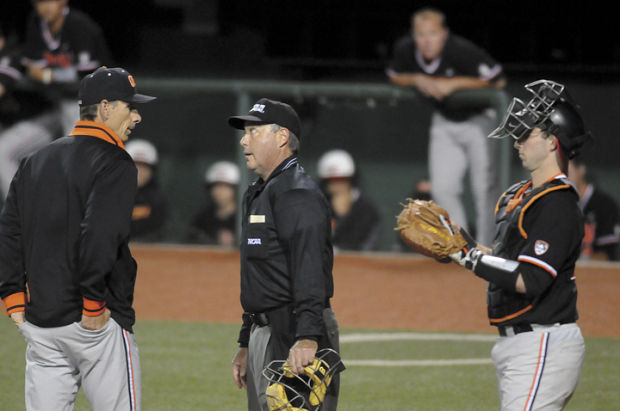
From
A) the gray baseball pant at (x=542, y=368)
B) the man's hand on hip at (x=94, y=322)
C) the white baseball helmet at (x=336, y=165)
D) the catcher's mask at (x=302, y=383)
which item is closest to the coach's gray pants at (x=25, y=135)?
the white baseball helmet at (x=336, y=165)

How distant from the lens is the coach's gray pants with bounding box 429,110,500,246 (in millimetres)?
9219

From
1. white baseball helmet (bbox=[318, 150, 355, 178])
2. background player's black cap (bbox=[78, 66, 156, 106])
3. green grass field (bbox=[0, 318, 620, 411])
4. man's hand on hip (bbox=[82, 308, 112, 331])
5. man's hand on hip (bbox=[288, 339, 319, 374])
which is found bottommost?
green grass field (bbox=[0, 318, 620, 411])

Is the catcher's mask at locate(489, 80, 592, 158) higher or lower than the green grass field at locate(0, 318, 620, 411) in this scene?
higher

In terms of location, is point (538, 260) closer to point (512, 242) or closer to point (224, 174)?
point (512, 242)

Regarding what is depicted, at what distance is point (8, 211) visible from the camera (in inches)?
143

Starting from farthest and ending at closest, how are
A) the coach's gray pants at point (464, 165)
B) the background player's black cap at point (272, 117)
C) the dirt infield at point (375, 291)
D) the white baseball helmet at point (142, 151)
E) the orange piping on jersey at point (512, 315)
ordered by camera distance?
the white baseball helmet at point (142, 151) → the coach's gray pants at point (464, 165) → the dirt infield at point (375, 291) → the background player's black cap at point (272, 117) → the orange piping on jersey at point (512, 315)

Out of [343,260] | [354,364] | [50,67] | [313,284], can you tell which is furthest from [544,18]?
[313,284]

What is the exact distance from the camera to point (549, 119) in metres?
3.46

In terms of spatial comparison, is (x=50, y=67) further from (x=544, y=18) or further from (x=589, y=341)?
(x=544, y=18)

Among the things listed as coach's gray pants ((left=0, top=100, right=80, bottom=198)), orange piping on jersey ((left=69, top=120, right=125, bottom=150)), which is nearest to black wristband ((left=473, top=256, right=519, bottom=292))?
orange piping on jersey ((left=69, top=120, right=125, bottom=150))

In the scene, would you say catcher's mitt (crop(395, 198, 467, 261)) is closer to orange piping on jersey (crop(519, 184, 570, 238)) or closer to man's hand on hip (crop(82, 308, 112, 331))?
orange piping on jersey (crop(519, 184, 570, 238))

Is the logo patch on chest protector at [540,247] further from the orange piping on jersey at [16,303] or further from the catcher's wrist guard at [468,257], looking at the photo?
the orange piping on jersey at [16,303]

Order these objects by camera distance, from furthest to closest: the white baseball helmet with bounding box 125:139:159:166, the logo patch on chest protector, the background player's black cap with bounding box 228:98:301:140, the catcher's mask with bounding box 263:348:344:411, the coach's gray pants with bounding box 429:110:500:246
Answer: the white baseball helmet with bounding box 125:139:159:166 → the coach's gray pants with bounding box 429:110:500:246 → the background player's black cap with bounding box 228:98:301:140 → the catcher's mask with bounding box 263:348:344:411 → the logo patch on chest protector

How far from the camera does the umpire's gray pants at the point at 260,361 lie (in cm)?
370
